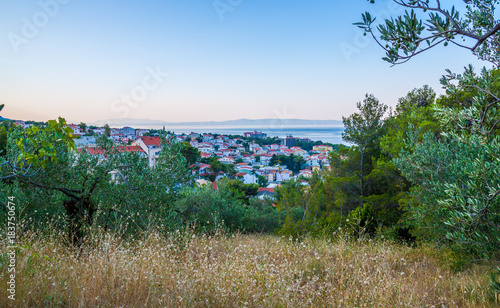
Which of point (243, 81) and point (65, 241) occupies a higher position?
point (243, 81)

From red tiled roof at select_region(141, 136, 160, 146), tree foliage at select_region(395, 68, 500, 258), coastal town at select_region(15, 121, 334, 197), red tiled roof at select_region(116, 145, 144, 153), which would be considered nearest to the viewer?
tree foliage at select_region(395, 68, 500, 258)

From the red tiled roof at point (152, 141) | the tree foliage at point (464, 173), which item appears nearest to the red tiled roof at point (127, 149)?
the red tiled roof at point (152, 141)

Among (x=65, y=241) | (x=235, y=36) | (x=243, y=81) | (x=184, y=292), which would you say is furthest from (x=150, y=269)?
(x=243, y=81)

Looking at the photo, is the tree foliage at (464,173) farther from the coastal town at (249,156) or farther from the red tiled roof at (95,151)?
the red tiled roof at (95,151)

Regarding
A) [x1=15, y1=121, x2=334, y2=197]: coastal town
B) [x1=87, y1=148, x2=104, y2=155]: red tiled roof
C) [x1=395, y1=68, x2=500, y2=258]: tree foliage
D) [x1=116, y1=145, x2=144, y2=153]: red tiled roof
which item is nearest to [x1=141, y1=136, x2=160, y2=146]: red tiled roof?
[x1=15, y1=121, x2=334, y2=197]: coastal town

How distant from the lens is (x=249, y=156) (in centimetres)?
9669

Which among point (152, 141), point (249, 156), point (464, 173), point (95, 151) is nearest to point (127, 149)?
point (95, 151)

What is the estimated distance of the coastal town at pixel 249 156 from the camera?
34600mm

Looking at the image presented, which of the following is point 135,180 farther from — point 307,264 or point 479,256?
point 479,256

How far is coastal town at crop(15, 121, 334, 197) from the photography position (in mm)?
34600

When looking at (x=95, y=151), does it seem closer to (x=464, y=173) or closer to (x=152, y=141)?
(x=464, y=173)

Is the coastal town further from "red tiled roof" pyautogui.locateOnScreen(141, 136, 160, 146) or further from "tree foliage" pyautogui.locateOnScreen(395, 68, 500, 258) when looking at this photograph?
"tree foliage" pyautogui.locateOnScreen(395, 68, 500, 258)

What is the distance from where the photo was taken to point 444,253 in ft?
17.7

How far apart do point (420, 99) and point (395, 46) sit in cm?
2496
